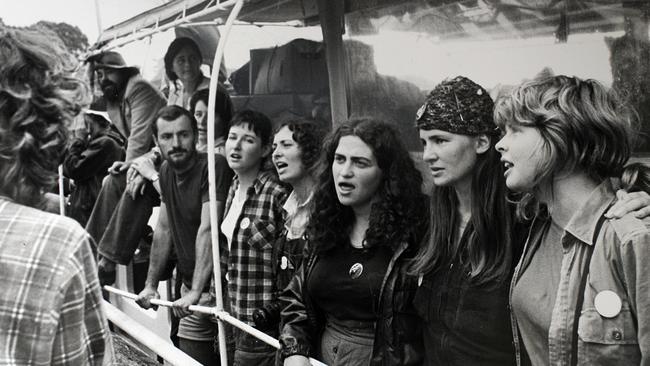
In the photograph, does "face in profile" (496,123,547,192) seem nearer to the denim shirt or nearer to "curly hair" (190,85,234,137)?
the denim shirt

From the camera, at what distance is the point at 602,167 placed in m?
1.97

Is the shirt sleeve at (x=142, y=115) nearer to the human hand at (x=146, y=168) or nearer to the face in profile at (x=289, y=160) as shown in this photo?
the human hand at (x=146, y=168)

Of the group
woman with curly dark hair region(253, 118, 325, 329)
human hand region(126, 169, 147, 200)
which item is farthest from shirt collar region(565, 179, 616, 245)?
human hand region(126, 169, 147, 200)

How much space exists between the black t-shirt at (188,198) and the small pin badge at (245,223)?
0.42 m

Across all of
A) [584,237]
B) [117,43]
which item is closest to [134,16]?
[117,43]

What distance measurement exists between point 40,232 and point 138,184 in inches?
141

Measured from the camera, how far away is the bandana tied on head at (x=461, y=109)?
7.74 ft

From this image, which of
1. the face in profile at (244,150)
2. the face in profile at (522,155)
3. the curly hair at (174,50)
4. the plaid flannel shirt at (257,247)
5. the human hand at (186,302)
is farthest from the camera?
the curly hair at (174,50)

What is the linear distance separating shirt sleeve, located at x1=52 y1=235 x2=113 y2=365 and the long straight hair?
1104mm

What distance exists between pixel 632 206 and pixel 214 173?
252 centimetres

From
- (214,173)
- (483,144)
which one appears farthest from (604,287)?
(214,173)

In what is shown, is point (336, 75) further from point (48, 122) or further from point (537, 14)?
point (48, 122)

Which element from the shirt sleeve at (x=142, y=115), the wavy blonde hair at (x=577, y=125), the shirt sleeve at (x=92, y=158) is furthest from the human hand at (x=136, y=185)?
the wavy blonde hair at (x=577, y=125)

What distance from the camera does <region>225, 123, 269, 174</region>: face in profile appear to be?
3785mm
